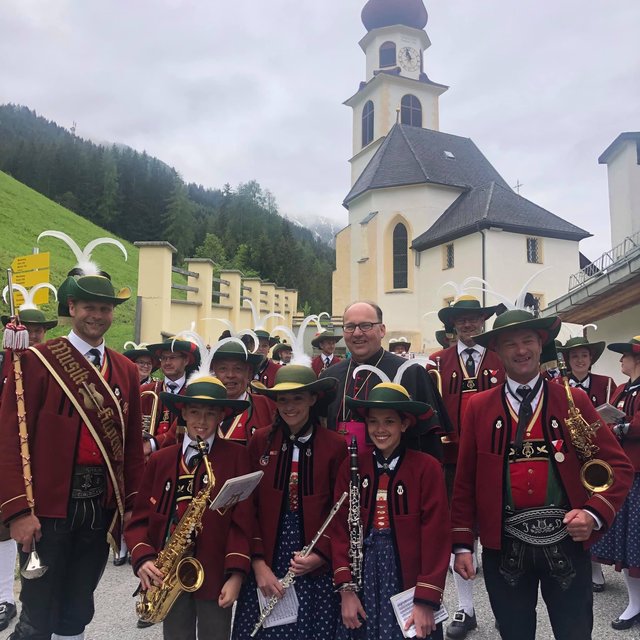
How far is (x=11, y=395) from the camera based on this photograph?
3.00m

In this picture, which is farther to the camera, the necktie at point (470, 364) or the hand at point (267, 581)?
the necktie at point (470, 364)

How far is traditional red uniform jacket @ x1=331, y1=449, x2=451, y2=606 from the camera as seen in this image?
2.75 m

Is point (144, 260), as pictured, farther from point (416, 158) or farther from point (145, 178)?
point (145, 178)

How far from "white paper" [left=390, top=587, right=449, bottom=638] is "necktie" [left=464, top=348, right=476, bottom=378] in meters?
2.58

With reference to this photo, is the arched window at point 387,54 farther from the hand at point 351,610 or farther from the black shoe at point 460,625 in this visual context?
the hand at point 351,610

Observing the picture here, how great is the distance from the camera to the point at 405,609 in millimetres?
2732

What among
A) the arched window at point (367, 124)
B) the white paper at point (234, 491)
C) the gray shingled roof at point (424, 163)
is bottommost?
the white paper at point (234, 491)

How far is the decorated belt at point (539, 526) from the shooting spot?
2.66 m

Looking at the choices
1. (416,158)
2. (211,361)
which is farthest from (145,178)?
(211,361)

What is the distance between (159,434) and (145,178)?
215 ft

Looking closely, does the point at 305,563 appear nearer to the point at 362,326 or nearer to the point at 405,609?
the point at 405,609

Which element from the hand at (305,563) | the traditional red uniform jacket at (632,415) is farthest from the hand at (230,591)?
the traditional red uniform jacket at (632,415)

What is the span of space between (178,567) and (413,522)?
1.23m

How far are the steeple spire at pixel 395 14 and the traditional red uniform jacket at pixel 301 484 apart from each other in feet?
147
